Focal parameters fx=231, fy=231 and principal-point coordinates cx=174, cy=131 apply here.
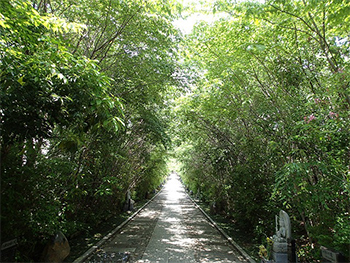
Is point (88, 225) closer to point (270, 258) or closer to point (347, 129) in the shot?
point (270, 258)

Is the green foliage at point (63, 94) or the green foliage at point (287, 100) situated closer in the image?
the green foliage at point (63, 94)

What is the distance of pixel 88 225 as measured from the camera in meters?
8.02

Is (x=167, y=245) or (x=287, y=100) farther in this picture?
(x=167, y=245)

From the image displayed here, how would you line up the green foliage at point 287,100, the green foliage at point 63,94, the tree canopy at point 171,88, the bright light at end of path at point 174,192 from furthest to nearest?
the bright light at end of path at point 174,192 < the green foliage at point 287,100 < the tree canopy at point 171,88 < the green foliage at point 63,94

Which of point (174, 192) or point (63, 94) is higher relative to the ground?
point (63, 94)

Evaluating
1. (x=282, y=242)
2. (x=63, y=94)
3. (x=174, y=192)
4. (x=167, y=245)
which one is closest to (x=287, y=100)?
(x=282, y=242)

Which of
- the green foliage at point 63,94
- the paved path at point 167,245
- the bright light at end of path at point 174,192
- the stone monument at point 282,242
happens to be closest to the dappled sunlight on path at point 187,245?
the paved path at point 167,245

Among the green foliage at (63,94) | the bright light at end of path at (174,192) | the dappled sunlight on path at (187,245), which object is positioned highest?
the green foliage at (63,94)

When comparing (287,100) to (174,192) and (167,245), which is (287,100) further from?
(174,192)

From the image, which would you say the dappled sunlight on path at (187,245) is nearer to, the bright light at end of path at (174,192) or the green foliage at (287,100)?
the green foliage at (287,100)

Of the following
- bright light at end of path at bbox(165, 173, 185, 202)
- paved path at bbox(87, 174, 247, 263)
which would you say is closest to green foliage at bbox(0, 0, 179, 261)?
paved path at bbox(87, 174, 247, 263)

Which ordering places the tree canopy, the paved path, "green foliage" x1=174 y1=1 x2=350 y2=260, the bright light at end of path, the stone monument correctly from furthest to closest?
the bright light at end of path < the paved path < the stone monument < "green foliage" x1=174 y1=1 x2=350 y2=260 < the tree canopy

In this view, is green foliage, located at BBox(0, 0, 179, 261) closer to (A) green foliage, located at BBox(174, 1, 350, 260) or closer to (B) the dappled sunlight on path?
(A) green foliage, located at BBox(174, 1, 350, 260)

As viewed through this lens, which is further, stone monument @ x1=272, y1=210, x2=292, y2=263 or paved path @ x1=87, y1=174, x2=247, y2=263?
paved path @ x1=87, y1=174, x2=247, y2=263
